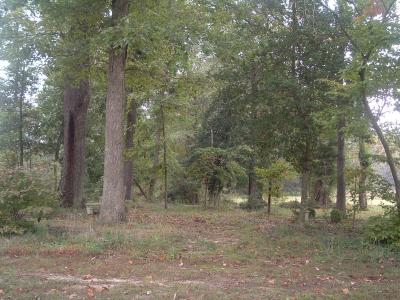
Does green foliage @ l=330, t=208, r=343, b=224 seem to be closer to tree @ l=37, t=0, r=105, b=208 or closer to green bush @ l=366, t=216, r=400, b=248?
green bush @ l=366, t=216, r=400, b=248

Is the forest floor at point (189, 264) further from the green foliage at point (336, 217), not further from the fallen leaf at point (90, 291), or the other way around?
the green foliage at point (336, 217)

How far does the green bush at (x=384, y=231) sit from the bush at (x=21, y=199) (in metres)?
7.24

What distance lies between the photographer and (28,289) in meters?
6.39

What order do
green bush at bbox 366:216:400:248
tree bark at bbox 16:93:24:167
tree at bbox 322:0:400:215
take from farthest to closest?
tree bark at bbox 16:93:24:167, tree at bbox 322:0:400:215, green bush at bbox 366:216:400:248

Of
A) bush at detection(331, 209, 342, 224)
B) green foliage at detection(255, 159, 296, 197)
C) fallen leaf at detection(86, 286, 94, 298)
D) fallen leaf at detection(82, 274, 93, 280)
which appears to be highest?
green foliage at detection(255, 159, 296, 197)

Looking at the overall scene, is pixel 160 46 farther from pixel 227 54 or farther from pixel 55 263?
pixel 55 263

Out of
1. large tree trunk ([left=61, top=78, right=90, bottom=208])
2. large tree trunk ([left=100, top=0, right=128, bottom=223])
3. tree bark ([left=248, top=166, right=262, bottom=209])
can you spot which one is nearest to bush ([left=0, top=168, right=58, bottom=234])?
large tree trunk ([left=100, top=0, right=128, bottom=223])

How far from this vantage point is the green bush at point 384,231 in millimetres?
9930

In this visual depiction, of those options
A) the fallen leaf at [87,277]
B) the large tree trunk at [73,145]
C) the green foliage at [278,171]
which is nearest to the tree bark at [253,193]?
the green foliage at [278,171]

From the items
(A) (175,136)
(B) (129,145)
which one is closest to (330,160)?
(A) (175,136)

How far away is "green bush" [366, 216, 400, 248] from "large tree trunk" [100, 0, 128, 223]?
6.21 meters

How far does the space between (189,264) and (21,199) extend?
4.20m

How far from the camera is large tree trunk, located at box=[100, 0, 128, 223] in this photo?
12109mm

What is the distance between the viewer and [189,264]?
8.20m
